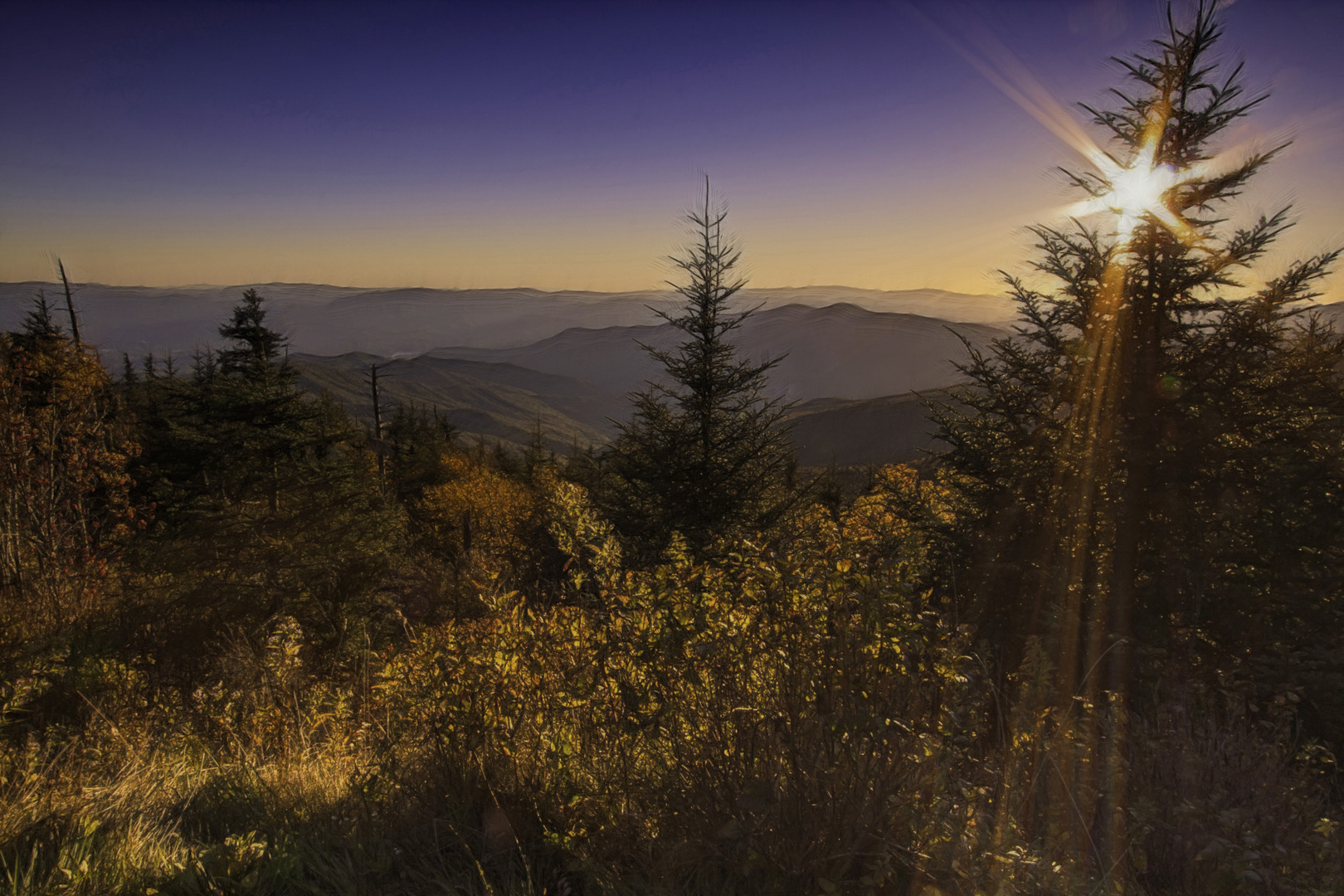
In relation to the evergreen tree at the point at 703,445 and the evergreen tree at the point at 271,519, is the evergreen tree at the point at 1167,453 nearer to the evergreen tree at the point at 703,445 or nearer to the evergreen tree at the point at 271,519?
the evergreen tree at the point at 703,445

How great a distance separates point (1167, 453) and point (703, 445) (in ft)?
31.0

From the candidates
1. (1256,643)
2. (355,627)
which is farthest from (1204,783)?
(355,627)

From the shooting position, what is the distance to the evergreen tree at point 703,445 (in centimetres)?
1548

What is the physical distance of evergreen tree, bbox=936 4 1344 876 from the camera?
820 cm

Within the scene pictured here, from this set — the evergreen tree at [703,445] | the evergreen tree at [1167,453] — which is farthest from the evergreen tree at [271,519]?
the evergreen tree at [1167,453]

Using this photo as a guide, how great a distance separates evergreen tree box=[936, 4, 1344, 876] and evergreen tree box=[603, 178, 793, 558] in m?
6.41

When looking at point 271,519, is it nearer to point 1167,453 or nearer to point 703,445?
point 703,445

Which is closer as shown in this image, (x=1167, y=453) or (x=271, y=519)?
(x=1167, y=453)

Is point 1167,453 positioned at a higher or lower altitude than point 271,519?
higher

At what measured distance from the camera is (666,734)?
274 centimetres

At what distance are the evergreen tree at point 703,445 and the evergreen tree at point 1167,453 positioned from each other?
6.41m

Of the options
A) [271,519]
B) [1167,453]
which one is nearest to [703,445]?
[1167,453]

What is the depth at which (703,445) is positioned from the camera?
15.9 meters

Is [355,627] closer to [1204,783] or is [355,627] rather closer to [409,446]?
[1204,783]
